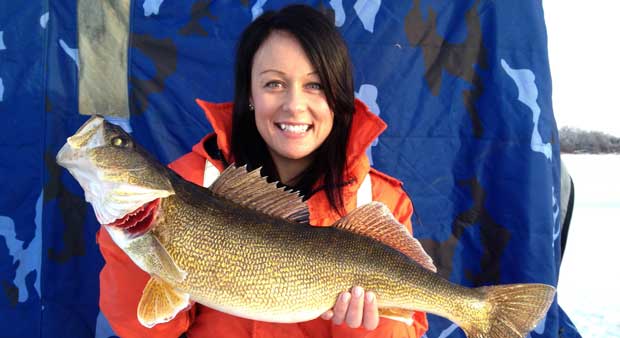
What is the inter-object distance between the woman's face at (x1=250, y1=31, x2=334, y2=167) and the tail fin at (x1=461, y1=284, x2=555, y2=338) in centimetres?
88

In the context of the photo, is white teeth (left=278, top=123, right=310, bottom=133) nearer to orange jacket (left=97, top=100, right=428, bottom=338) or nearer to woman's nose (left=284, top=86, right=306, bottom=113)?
woman's nose (left=284, top=86, right=306, bottom=113)

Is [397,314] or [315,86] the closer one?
[397,314]

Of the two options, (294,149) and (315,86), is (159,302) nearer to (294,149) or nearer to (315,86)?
(294,149)

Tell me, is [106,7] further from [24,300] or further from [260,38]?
[24,300]

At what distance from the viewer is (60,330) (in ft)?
9.14

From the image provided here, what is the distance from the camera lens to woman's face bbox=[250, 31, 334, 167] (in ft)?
6.06

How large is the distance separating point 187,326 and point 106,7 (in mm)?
1961

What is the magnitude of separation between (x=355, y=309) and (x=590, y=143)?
18.1m

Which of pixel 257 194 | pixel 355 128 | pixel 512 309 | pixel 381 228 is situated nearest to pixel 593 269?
pixel 512 309

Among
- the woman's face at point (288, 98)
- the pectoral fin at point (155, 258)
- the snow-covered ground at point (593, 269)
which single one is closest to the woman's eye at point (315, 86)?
the woman's face at point (288, 98)

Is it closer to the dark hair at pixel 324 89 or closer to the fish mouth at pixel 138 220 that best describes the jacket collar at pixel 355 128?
the dark hair at pixel 324 89

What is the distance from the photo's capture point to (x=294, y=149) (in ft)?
6.32

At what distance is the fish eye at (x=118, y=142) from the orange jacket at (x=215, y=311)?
1.18 feet

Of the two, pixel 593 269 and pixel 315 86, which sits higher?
pixel 315 86
